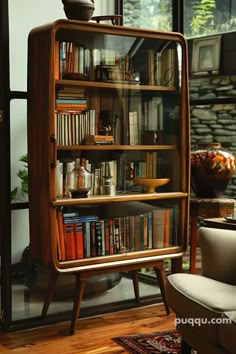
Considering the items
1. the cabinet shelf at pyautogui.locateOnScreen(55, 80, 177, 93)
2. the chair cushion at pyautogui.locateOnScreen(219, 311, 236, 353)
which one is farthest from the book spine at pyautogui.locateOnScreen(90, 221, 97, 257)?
the chair cushion at pyautogui.locateOnScreen(219, 311, 236, 353)

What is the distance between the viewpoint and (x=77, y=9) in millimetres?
3545

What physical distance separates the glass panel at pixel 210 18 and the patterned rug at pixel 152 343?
244cm

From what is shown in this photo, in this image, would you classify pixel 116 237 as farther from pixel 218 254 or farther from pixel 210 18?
pixel 210 18

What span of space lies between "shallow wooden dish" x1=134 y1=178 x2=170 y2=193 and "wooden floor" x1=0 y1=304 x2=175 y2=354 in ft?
2.60

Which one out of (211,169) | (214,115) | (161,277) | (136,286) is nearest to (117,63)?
(211,169)

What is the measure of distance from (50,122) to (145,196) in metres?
0.81

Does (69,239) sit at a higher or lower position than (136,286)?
higher

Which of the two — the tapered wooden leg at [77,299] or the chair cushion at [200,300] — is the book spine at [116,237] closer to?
the tapered wooden leg at [77,299]

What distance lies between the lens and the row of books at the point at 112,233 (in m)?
3.55

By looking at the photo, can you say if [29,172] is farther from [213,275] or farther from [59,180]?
[213,275]

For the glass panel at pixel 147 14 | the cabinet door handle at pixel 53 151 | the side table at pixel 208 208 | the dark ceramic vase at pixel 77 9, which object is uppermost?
the glass panel at pixel 147 14

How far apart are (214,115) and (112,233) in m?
2.43

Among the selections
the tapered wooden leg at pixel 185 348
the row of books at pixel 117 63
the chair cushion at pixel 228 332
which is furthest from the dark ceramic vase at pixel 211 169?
the chair cushion at pixel 228 332

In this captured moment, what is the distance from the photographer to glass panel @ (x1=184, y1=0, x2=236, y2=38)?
16.0 ft
